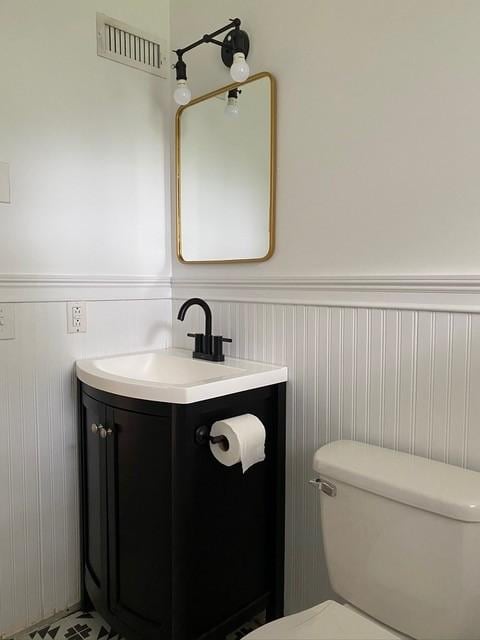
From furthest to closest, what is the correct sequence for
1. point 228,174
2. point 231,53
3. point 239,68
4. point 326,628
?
point 228,174 → point 231,53 → point 239,68 → point 326,628

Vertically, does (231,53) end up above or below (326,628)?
above

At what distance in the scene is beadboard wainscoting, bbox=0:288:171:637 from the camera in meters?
1.62

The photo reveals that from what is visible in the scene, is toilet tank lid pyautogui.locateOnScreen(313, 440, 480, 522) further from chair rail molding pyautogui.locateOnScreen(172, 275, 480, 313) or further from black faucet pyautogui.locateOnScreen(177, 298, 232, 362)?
black faucet pyautogui.locateOnScreen(177, 298, 232, 362)

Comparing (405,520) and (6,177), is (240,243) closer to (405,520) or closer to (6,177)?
(6,177)

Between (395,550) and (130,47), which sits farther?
(130,47)

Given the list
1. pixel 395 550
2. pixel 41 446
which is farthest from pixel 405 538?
pixel 41 446

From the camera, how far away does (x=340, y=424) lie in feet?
4.91

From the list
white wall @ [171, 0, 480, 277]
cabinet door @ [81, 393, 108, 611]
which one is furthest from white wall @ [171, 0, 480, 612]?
cabinet door @ [81, 393, 108, 611]

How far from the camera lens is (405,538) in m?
1.11

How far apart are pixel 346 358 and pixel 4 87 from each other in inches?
53.3

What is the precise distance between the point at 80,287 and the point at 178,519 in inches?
34.7

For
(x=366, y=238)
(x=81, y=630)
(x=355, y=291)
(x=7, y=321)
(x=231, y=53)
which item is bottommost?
(x=81, y=630)

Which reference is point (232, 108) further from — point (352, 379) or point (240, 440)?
point (240, 440)

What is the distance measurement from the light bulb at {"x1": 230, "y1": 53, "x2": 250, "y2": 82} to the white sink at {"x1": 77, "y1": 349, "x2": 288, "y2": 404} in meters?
0.92
